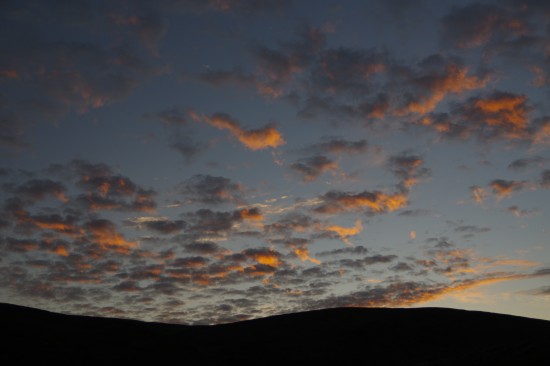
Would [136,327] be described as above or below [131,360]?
above

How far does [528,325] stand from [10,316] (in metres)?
65.1

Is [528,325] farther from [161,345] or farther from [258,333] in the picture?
[161,345]

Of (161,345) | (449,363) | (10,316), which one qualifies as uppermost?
(10,316)

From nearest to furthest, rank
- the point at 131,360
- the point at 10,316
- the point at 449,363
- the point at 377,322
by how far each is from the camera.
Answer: the point at 449,363
the point at 131,360
the point at 10,316
the point at 377,322

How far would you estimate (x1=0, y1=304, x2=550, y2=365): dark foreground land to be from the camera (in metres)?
44.0

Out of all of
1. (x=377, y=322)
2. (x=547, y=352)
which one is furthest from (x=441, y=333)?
(x=547, y=352)

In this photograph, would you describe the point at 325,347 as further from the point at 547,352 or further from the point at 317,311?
the point at 547,352

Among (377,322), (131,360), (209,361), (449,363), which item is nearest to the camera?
(449,363)

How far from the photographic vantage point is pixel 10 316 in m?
52.0

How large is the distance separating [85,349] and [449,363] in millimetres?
33307

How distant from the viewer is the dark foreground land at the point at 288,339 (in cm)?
4400

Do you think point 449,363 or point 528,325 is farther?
point 528,325

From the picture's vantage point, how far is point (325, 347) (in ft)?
179

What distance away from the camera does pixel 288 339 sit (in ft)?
192
